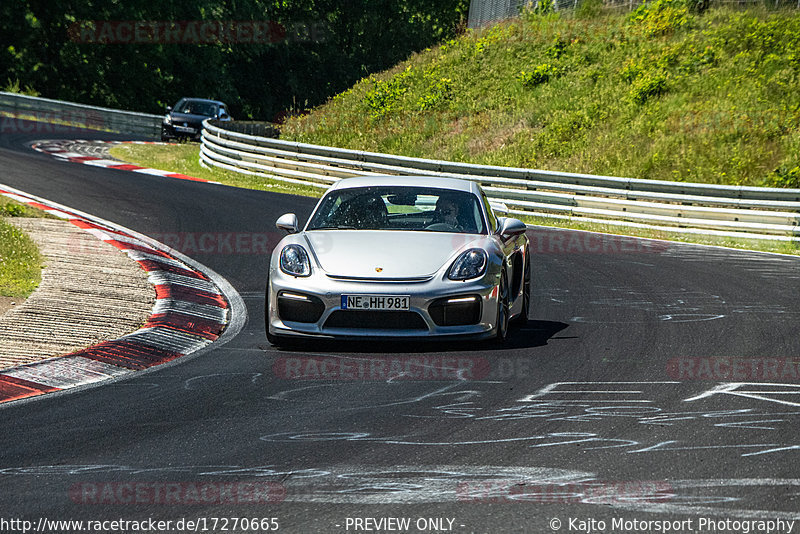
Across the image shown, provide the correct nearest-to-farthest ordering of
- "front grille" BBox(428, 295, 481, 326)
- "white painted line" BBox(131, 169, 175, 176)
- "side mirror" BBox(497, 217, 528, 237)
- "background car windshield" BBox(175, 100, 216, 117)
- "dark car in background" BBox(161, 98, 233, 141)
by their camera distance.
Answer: "front grille" BBox(428, 295, 481, 326)
"side mirror" BBox(497, 217, 528, 237)
"white painted line" BBox(131, 169, 175, 176)
"dark car in background" BBox(161, 98, 233, 141)
"background car windshield" BBox(175, 100, 216, 117)

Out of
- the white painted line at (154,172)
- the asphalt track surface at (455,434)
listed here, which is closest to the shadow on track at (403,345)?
the asphalt track surface at (455,434)

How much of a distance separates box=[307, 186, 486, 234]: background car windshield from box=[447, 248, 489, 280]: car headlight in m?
0.67

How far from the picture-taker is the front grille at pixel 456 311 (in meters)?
7.71

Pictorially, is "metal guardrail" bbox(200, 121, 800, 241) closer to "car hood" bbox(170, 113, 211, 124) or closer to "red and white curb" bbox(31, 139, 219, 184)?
"red and white curb" bbox(31, 139, 219, 184)

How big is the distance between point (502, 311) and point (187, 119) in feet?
92.2

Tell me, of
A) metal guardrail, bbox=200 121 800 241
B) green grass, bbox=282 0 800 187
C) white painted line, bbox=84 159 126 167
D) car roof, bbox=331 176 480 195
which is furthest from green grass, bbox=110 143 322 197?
car roof, bbox=331 176 480 195

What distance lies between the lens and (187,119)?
34.7 metres

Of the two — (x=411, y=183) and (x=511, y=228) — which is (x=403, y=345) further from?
(x=411, y=183)

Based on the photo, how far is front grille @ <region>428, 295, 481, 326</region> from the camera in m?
7.71

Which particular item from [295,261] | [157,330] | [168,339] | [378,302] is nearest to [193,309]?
[157,330]

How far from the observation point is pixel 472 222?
888 centimetres

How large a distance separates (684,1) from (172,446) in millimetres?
29357

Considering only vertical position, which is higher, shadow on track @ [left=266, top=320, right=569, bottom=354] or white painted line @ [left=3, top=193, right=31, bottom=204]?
white painted line @ [left=3, top=193, right=31, bottom=204]

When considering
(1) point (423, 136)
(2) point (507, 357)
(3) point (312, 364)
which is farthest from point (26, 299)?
(1) point (423, 136)
